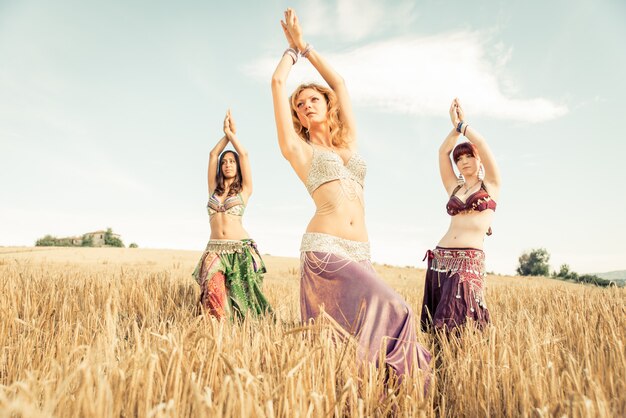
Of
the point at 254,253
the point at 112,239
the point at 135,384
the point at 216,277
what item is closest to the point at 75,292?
the point at 216,277

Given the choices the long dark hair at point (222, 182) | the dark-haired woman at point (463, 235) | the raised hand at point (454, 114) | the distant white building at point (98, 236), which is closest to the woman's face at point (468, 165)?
the dark-haired woman at point (463, 235)

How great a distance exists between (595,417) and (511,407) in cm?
54

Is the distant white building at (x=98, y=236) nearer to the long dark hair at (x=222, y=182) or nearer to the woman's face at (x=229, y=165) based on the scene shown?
the long dark hair at (x=222, y=182)

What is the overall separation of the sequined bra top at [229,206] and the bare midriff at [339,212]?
3.14 meters

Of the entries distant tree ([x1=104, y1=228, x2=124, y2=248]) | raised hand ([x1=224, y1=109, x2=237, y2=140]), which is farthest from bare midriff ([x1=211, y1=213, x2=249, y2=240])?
distant tree ([x1=104, y1=228, x2=124, y2=248])

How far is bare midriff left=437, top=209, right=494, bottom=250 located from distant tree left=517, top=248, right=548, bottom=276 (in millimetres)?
30463

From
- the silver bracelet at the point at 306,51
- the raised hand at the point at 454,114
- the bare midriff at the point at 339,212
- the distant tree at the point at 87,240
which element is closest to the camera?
the bare midriff at the point at 339,212

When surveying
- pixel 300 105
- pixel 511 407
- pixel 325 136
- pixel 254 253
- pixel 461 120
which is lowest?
pixel 511 407

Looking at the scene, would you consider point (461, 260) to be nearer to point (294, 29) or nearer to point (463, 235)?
point (463, 235)

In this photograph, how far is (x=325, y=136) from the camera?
3730mm

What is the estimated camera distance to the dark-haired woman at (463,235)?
451cm

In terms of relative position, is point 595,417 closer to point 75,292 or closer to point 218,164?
point 218,164

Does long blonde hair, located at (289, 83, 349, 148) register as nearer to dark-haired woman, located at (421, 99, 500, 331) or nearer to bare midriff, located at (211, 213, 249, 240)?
dark-haired woman, located at (421, 99, 500, 331)

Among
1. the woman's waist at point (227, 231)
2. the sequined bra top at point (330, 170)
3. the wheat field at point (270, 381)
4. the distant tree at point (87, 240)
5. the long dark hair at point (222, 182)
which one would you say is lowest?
the wheat field at point (270, 381)
